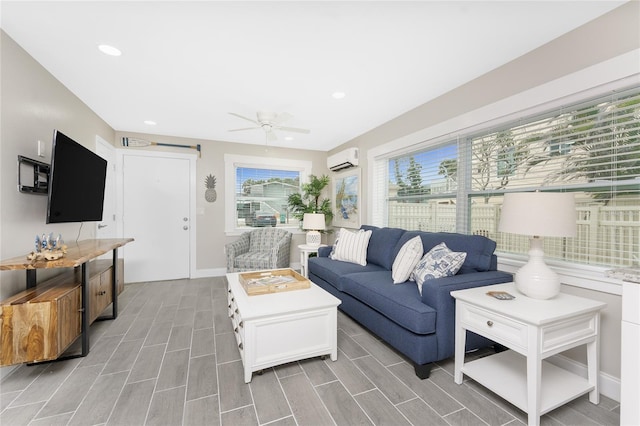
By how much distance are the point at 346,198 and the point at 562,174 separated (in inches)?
122

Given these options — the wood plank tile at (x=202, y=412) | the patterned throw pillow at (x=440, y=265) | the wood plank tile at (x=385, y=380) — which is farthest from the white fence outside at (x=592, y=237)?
the wood plank tile at (x=202, y=412)

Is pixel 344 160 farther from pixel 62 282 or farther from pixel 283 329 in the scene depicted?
pixel 62 282

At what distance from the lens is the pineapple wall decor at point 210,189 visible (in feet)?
15.3

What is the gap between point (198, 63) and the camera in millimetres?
2334

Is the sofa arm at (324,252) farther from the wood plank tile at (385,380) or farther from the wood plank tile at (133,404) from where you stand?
the wood plank tile at (133,404)

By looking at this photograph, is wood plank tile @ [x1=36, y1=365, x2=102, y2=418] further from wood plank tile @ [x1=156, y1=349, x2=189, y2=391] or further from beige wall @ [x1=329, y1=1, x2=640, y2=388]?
beige wall @ [x1=329, y1=1, x2=640, y2=388]

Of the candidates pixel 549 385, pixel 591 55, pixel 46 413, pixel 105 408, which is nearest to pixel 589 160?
pixel 591 55

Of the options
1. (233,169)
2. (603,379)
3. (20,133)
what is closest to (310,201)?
(233,169)

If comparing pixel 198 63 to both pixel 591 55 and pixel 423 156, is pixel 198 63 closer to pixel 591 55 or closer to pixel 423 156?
pixel 423 156

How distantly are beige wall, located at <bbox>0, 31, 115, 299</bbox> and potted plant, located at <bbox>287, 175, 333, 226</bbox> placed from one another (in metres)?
3.22

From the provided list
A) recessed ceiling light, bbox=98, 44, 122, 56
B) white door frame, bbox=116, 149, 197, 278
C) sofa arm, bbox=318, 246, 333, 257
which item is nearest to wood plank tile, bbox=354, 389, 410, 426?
sofa arm, bbox=318, 246, 333, 257

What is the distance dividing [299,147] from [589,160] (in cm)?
411

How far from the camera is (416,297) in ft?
6.88

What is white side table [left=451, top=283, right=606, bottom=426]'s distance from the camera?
1.45m
